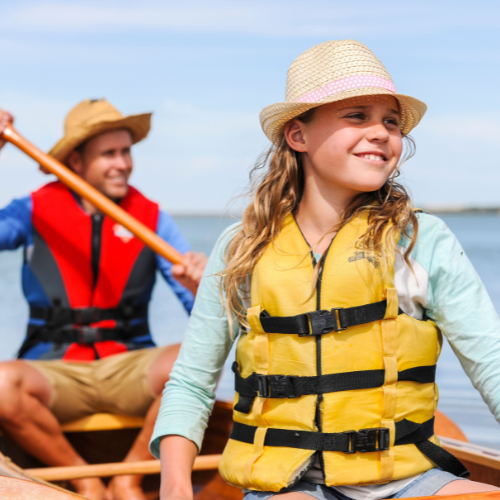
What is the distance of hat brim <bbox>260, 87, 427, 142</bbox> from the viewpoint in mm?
1436

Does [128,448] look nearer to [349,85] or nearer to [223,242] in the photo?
[223,242]

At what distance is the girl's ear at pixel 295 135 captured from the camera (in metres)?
1.59

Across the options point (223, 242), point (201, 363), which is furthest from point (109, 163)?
point (201, 363)

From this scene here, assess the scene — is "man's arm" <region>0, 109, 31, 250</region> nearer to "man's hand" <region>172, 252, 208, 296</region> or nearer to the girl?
"man's hand" <region>172, 252, 208, 296</region>

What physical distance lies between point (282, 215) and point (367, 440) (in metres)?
0.54

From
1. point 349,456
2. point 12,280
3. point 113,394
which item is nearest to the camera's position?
point 349,456

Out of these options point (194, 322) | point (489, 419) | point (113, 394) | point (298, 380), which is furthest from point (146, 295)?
point (489, 419)

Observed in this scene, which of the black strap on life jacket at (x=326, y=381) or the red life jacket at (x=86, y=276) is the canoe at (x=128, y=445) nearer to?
the red life jacket at (x=86, y=276)

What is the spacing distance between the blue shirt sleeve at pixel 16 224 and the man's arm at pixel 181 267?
1.89ft

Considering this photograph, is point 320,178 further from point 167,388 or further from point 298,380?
point 167,388

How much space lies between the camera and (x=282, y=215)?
1.61 m

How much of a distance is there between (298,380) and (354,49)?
A: 0.73 meters

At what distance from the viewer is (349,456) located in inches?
54.4

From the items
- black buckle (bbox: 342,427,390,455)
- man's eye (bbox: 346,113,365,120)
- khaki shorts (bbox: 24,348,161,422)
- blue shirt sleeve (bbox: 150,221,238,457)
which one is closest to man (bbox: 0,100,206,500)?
khaki shorts (bbox: 24,348,161,422)
